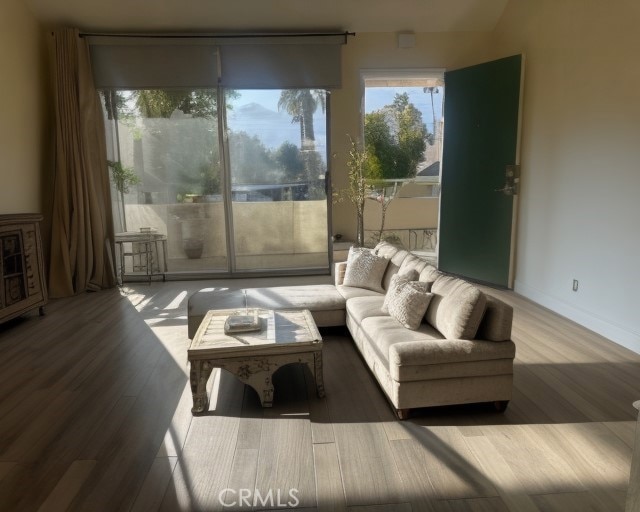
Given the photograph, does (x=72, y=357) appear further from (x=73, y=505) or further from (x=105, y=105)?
(x=105, y=105)

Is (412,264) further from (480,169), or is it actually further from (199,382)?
(480,169)

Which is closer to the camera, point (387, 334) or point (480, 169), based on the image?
point (387, 334)

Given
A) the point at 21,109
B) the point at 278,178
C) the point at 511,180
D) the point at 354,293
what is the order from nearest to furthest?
the point at 354,293
the point at 21,109
the point at 511,180
the point at 278,178

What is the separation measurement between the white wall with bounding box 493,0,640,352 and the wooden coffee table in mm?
2442

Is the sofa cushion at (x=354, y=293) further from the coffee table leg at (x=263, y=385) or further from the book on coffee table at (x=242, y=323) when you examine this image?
the coffee table leg at (x=263, y=385)

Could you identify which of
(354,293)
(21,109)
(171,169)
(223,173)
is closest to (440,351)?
(354,293)

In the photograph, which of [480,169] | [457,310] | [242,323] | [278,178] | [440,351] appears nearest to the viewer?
[440,351]

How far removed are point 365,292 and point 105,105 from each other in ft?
13.0

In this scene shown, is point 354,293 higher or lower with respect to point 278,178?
lower

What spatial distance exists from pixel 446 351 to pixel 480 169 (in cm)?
340

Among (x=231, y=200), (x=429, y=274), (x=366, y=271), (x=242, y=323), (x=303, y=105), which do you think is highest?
(x=303, y=105)

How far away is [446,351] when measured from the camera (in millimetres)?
2508

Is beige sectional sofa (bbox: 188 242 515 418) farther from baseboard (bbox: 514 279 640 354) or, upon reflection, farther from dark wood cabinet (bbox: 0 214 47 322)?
dark wood cabinet (bbox: 0 214 47 322)

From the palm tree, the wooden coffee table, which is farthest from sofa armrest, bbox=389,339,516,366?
the palm tree
